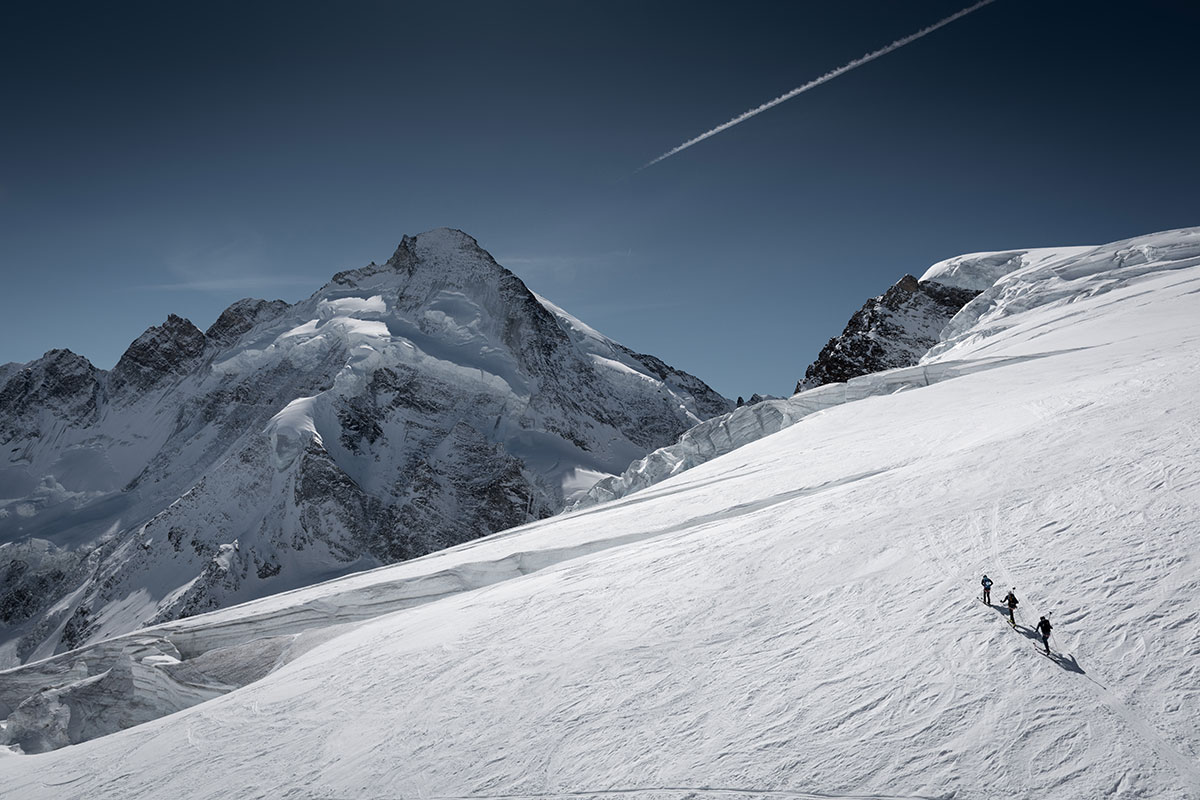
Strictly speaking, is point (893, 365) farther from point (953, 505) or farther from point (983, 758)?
point (983, 758)

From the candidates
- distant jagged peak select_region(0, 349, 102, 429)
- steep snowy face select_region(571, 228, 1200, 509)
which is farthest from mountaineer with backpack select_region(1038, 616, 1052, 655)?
distant jagged peak select_region(0, 349, 102, 429)

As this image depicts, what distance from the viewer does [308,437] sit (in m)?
113

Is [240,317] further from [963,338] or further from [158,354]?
[963,338]

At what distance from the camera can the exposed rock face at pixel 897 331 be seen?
84062 millimetres

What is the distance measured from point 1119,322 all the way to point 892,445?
937 inches

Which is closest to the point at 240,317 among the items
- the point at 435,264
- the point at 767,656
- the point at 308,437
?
the point at 435,264

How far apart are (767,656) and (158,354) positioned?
629 feet

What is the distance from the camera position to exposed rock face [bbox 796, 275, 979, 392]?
3310 inches

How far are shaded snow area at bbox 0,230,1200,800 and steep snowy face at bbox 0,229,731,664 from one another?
273 feet

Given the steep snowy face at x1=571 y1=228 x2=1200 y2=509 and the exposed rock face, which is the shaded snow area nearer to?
the steep snowy face at x1=571 y1=228 x2=1200 y2=509

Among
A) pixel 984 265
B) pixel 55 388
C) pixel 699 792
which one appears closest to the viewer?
pixel 699 792

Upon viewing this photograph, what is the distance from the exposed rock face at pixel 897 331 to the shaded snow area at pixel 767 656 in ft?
201

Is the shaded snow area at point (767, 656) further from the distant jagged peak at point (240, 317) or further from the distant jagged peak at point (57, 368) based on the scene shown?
the distant jagged peak at point (57, 368)

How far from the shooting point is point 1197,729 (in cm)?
762
